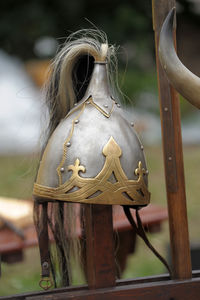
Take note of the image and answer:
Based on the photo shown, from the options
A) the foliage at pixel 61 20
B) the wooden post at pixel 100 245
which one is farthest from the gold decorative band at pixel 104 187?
the foliage at pixel 61 20

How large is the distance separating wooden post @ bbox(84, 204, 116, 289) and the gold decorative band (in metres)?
0.11

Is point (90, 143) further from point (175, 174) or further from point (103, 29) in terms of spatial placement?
point (103, 29)

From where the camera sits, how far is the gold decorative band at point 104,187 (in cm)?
148

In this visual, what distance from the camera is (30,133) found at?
23.1 feet

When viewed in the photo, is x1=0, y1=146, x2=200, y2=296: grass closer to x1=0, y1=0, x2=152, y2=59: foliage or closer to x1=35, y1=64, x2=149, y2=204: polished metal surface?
x1=35, y1=64, x2=149, y2=204: polished metal surface

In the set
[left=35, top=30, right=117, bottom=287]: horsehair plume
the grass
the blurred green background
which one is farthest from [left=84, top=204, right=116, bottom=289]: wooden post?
the blurred green background

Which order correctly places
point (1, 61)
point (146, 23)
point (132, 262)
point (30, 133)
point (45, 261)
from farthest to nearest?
point (1, 61) → point (146, 23) → point (30, 133) → point (132, 262) → point (45, 261)

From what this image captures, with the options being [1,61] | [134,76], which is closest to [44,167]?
[134,76]

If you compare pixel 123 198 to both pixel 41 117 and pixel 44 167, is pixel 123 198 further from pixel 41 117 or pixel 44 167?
pixel 41 117

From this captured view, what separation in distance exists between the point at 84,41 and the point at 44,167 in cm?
37

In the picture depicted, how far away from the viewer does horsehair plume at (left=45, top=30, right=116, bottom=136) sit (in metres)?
1.64

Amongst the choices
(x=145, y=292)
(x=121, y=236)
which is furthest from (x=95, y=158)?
(x=121, y=236)

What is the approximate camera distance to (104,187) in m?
1.49

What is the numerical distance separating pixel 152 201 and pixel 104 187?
362 centimetres
